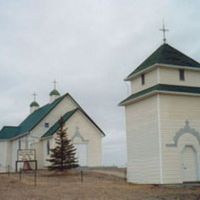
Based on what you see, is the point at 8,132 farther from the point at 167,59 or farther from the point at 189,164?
the point at 189,164

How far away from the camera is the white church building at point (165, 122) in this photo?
81.3 ft

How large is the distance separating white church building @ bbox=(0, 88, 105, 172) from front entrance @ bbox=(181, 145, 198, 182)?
662 inches

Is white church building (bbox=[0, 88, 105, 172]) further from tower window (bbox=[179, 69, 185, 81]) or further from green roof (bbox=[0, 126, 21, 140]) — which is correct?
tower window (bbox=[179, 69, 185, 81])

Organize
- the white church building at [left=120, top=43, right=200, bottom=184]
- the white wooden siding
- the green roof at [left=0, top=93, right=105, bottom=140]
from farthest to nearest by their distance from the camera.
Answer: the green roof at [left=0, top=93, right=105, bottom=140]
the white wooden siding
the white church building at [left=120, top=43, right=200, bottom=184]

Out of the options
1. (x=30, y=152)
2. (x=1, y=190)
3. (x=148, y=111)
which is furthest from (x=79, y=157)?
(x=1, y=190)

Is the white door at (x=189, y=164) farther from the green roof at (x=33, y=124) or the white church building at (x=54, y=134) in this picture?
the green roof at (x=33, y=124)

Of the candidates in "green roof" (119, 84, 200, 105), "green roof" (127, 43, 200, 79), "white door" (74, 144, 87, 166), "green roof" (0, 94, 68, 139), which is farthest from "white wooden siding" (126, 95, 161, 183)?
"green roof" (0, 94, 68, 139)

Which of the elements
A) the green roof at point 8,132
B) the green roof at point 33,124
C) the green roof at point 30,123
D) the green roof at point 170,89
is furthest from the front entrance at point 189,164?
the green roof at point 8,132

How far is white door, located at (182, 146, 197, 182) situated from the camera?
25.3 metres

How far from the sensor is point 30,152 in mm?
37125

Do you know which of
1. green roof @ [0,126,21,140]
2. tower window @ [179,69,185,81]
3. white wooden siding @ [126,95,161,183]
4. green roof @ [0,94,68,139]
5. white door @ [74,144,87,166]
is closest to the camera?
white wooden siding @ [126,95,161,183]

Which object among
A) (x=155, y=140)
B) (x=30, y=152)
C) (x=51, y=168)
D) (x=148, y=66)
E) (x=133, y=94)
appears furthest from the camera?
(x=30, y=152)

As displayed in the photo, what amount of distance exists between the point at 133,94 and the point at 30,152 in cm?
1300

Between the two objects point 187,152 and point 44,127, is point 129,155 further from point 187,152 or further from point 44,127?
point 44,127
